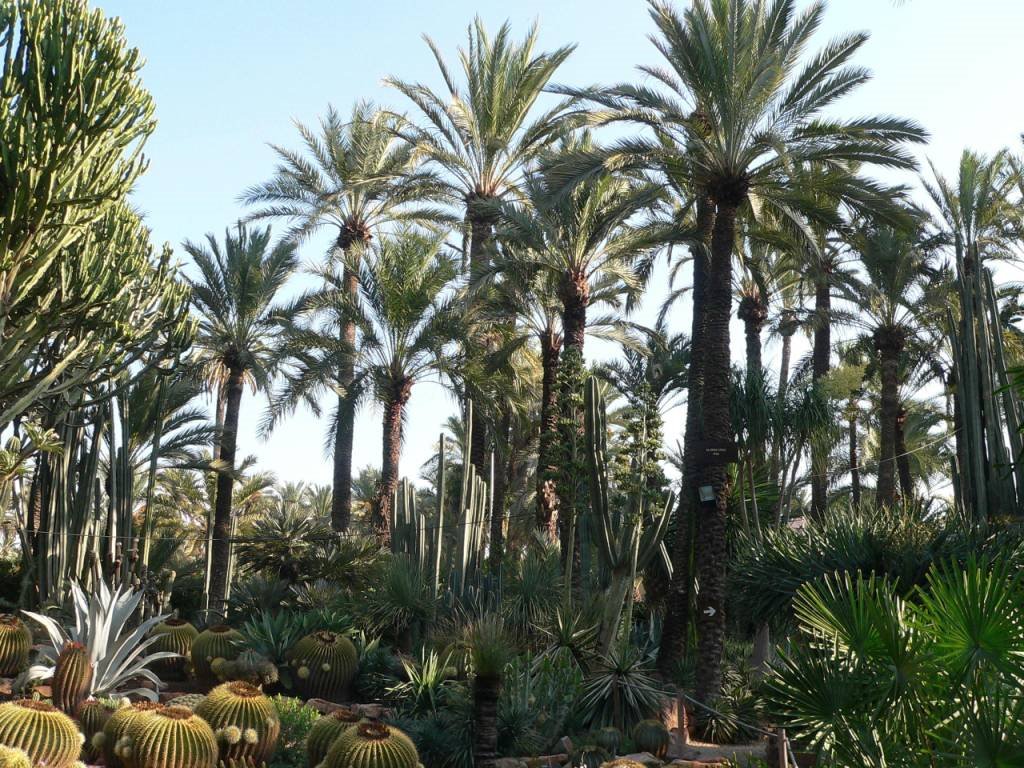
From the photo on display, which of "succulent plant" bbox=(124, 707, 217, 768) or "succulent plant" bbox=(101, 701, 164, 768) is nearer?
"succulent plant" bbox=(124, 707, 217, 768)

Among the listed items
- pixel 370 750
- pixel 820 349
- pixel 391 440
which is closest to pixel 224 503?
pixel 391 440

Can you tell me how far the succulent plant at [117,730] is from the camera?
967 centimetres

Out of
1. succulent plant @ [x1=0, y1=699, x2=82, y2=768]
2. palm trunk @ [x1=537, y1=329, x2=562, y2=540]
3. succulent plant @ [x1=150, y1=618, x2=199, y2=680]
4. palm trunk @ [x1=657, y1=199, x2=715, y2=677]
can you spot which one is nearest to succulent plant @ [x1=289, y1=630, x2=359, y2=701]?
succulent plant @ [x1=150, y1=618, x2=199, y2=680]

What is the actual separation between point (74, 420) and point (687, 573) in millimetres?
9865

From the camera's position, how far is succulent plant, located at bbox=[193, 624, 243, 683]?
1386cm

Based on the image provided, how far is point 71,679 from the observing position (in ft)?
36.8

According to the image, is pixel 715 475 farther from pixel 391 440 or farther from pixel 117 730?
pixel 391 440

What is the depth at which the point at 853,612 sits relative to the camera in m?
6.23

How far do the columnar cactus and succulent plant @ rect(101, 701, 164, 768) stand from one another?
120cm

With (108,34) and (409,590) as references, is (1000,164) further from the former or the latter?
(108,34)

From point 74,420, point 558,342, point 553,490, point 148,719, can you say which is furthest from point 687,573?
point 74,420

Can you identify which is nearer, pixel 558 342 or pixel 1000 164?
pixel 558 342

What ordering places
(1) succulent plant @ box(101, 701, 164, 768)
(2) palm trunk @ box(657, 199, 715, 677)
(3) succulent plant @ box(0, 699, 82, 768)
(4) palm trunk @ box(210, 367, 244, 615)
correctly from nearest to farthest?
(3) succulent plant @ box(0, 699, 82, 768), (1) succulent plant @ box(101, 701, 164, 768), (2) palm trunk @ box(657, 199, 715, 677), (4) palm trunk @ box(210, 367, 244, 615)

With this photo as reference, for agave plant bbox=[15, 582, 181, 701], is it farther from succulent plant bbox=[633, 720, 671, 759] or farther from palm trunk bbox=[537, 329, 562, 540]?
palm trunk bbox=[537, 329, 562, 540]
